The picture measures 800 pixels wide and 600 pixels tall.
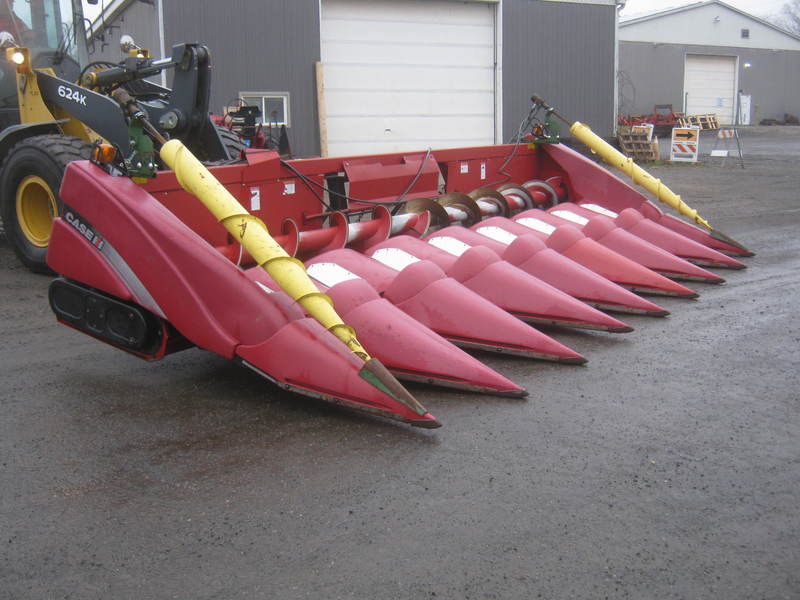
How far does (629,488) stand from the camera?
3.17 meters

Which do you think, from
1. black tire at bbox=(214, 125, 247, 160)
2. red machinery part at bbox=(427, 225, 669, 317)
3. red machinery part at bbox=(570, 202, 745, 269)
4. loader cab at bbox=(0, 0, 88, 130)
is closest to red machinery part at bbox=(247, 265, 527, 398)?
red machinery part at bbox=(427, 225, 669, 317)

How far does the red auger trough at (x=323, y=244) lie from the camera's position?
4.00 m

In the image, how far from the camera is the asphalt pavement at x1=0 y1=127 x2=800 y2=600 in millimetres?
2633

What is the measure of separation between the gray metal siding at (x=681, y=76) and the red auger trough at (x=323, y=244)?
116 feet

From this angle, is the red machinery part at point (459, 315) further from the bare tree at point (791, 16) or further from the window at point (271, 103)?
the bare tree at point (791, 16)

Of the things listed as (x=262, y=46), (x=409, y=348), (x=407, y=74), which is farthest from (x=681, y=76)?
(x=409, y=348)

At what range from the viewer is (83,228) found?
4.43 metres

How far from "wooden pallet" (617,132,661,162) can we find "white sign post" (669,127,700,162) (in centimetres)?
56

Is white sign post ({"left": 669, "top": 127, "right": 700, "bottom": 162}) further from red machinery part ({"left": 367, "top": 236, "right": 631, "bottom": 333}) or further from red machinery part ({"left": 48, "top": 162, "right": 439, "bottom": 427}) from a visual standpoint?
red machinery part ({"left": 48, "top": 162, "right": 439, "bottom": 427})

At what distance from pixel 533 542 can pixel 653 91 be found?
144 ft

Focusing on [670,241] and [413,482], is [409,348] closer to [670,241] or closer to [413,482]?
[413,482]

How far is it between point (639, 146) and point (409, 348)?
63.5 feet

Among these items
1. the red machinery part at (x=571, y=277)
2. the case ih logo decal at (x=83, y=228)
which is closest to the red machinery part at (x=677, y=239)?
the red machinery part at (x=571, y=277)

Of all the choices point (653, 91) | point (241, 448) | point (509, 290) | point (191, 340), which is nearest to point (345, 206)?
point (509, 290)
